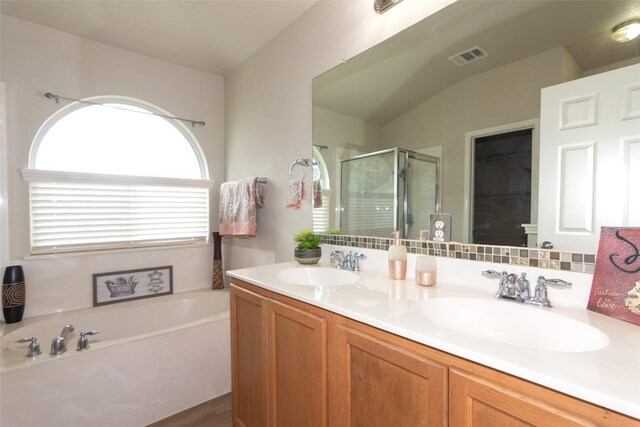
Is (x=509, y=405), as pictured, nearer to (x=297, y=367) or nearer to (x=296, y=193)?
(x=297, y=367)

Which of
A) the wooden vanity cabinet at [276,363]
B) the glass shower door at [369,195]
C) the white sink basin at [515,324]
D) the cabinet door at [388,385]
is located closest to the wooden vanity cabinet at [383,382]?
the cabinet door at [388,385]

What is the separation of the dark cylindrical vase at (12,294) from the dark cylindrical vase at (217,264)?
1322 millimetres

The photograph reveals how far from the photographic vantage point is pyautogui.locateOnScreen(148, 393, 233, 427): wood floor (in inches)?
70.4

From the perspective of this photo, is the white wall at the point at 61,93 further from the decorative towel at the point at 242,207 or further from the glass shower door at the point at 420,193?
the glass shower door at the point at 420,193

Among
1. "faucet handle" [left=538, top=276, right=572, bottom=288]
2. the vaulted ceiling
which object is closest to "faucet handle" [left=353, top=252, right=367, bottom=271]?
"faucet handle" [left=538, top=276, right=572, bottom=288]

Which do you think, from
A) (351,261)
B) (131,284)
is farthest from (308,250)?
(131,284)

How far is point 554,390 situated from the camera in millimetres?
558

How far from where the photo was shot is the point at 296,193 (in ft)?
6.59

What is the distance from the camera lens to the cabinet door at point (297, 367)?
1077mm

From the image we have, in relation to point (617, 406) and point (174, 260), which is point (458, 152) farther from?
point (174, 260)

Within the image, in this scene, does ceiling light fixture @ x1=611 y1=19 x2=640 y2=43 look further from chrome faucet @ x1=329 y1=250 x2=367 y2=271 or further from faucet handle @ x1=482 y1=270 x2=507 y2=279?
chrome faucet @ x1=329 y1=250 x2=367 y2=271

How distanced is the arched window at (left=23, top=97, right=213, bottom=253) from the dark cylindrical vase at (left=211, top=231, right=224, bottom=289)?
0.16m

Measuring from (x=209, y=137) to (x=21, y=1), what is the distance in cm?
145

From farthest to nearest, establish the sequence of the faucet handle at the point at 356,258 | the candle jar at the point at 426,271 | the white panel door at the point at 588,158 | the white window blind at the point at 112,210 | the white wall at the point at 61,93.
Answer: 1. the white window blind at the point at 112,210
2. the white wall at the point at 61,93
3. the faucet handle at the point at 356,258
4. the candle jar at the point at 426,271
5. the white panel door at the point at 588,158
